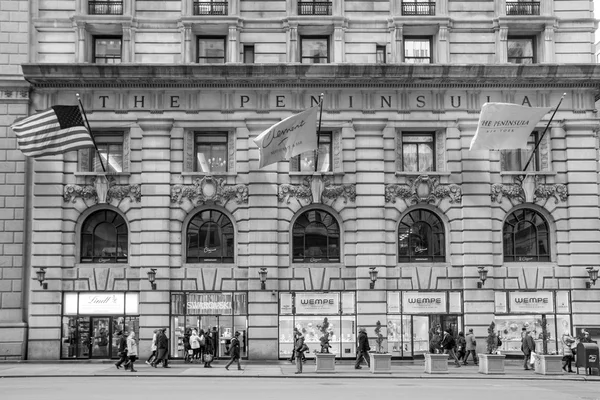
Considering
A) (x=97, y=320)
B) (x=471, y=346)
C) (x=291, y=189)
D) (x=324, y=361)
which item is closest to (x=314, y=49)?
(x=291, y=189)

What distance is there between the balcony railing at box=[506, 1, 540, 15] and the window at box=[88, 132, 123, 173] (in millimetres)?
20483

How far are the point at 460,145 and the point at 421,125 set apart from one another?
2146 millimetres

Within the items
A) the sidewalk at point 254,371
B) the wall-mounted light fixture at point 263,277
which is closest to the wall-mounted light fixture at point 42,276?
the sidewalk at point 254,371

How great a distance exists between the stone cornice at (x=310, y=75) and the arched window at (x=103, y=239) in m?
6.48

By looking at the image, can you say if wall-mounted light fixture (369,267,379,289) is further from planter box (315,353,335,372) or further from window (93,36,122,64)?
window (93,36,122,64)

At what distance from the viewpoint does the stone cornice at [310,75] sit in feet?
133

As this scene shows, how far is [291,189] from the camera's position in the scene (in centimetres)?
4131

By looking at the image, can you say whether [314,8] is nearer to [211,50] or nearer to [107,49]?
[211,50]

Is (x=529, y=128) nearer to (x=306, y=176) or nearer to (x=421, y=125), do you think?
(x=421, y=125)

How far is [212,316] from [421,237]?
35.6ft

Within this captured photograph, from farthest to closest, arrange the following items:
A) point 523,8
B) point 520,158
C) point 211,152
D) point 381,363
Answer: point 523,8, point 520,158, point 211,152, point 381,363

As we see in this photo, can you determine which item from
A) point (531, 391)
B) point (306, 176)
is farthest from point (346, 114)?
point (531, 391)

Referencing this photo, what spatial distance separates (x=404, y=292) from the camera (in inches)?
1629

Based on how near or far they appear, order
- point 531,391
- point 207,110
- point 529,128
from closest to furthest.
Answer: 1. point 531,391
2. point 529,128
3. point 207,110
